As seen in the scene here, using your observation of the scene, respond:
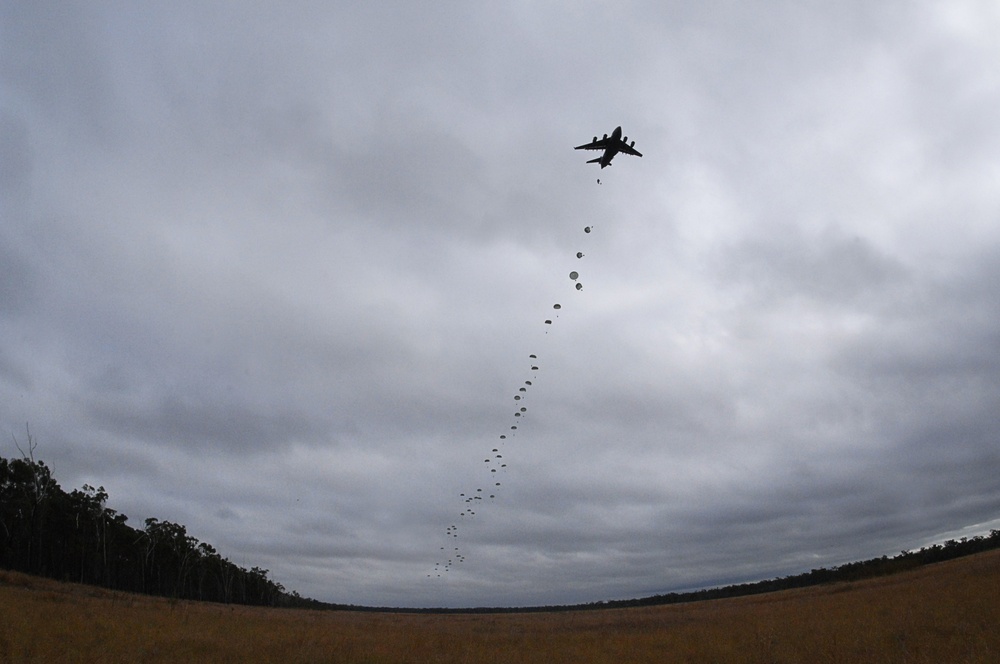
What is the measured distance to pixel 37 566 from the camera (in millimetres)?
71750

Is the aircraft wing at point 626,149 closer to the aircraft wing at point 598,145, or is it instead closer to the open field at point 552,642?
the aircraft wing at point 598,145

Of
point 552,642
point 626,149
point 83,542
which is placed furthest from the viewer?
point 83,542

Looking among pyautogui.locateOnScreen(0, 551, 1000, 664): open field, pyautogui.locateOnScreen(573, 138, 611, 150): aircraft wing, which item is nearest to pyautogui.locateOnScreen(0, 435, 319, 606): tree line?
pyautogui.locateOnScreen(0, 551, 1000, 664): open field

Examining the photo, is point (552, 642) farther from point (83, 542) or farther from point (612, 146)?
point (83, 542)

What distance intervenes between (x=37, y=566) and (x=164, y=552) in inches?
A: 1154

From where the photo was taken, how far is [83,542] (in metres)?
79.2

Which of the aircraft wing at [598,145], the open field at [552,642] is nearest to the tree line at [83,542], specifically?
the open field at [552,642]

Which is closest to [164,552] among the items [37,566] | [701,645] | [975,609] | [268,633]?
[37,566]

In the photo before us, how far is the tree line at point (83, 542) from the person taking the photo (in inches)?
2859

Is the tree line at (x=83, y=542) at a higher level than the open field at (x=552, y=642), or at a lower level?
higher

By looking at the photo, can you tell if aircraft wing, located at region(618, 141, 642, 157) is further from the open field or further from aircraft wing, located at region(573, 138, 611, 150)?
the open field

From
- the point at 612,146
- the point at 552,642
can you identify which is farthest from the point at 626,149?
the point at 552,642

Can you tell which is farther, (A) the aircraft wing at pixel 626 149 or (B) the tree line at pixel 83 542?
(B) the tree line at pixel 83 542

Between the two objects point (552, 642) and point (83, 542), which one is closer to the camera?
point (552, 642)
